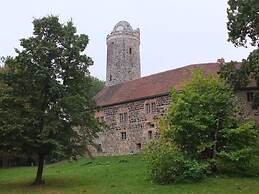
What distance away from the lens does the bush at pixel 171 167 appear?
22.8 meters

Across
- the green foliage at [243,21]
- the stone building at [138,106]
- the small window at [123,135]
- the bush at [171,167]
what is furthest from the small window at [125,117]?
the bush at [171,167]

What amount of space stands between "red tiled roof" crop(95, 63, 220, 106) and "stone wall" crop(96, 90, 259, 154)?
72 centimetres

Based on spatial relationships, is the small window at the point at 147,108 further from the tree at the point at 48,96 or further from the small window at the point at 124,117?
the tree at the point at 48,96

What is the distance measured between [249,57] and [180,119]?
6192mm

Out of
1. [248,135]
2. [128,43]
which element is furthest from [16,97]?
[128,43]

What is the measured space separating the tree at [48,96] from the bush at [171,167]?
4.18m

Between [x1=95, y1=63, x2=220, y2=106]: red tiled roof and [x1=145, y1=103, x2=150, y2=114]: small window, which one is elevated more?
[x1=95, y1=63, x2=220, y2=106]: red tiled roof

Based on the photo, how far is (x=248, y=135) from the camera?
24781 mm

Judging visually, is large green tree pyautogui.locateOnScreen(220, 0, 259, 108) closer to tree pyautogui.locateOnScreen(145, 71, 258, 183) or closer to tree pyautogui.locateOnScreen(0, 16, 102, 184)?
tree pyautogui.locateOnScreen(145, 71, 258, 183)

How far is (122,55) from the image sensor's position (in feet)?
199

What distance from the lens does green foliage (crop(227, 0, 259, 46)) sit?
2652 cm

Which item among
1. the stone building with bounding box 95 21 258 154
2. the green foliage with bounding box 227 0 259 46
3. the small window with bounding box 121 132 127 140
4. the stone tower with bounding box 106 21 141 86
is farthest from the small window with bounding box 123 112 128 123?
the green foliage with bounding box 227 0 259 46

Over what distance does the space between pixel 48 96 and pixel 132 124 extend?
2100 centimetres

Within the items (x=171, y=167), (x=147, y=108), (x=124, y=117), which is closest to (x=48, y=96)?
(x=171, y=167)
